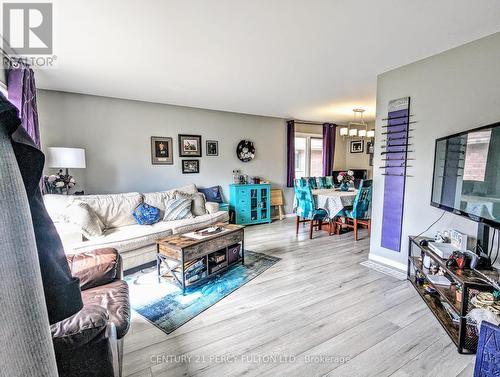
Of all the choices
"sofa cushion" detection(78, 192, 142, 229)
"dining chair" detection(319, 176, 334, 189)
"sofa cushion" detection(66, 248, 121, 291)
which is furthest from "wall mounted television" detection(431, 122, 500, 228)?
"sofa cushion" detection(78, 192, 142, 229)

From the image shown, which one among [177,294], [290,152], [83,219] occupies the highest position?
[290,152]

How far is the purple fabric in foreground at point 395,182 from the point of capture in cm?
299

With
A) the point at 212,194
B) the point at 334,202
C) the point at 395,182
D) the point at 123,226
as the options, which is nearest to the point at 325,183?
the point at 334,202

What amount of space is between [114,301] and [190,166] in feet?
11.6

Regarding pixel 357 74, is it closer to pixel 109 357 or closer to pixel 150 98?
pixel 150 98

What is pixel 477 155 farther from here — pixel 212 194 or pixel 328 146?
pixel 328 146

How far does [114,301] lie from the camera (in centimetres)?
157

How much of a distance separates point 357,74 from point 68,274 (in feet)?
11.3

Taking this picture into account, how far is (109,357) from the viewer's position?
3.49 ft

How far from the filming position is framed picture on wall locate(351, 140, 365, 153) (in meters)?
6.88

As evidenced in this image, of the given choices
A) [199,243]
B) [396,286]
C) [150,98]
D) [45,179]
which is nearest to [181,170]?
[150,98]

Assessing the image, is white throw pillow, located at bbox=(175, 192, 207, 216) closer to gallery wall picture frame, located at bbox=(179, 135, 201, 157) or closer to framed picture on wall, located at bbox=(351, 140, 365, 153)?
gallery wall picture frame, located at bbox=(179, 135, 201, 157)

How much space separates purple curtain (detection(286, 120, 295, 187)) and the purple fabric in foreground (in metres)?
3.07

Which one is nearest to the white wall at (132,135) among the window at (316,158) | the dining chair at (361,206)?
the window at (316,158)
